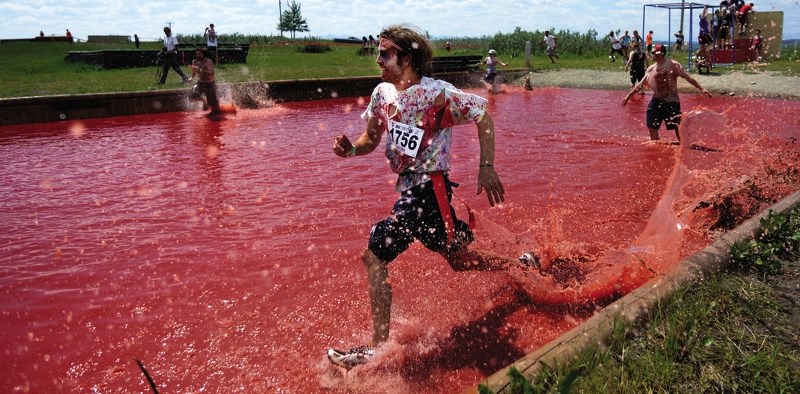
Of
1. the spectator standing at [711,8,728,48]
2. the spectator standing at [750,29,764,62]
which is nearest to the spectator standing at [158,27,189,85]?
the spectator standing at [711,8,728,48]

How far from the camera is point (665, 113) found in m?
10.1

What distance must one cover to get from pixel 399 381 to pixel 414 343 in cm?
43

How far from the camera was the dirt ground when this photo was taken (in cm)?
1770

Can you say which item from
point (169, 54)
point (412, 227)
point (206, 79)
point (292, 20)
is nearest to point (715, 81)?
point (206, 79)

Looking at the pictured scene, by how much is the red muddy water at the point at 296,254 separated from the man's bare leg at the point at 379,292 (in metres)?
0.13

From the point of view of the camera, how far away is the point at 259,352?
3684 millimetres

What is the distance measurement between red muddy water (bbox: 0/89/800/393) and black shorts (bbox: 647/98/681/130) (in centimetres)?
38

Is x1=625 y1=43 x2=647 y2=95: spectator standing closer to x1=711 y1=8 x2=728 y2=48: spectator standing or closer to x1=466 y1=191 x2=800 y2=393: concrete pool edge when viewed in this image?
x1=711 y1=8 x2=728 y2=48: spectator standing

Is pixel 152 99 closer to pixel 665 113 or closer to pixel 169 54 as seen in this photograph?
pixel 169 54

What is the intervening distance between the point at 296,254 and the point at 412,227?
2.20 m

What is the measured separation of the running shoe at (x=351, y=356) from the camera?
3.35 m

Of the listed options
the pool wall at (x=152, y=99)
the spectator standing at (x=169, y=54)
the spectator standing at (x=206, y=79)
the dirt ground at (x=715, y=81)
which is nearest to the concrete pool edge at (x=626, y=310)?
the spectator standing at (x=206, y=79)

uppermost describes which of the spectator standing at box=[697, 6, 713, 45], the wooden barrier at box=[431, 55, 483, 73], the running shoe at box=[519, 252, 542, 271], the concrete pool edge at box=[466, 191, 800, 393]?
the spectator standing at box=[697, 6, 713, 45]

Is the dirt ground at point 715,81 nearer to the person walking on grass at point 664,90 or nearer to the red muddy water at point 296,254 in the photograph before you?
the red muddy water at point 296,254
